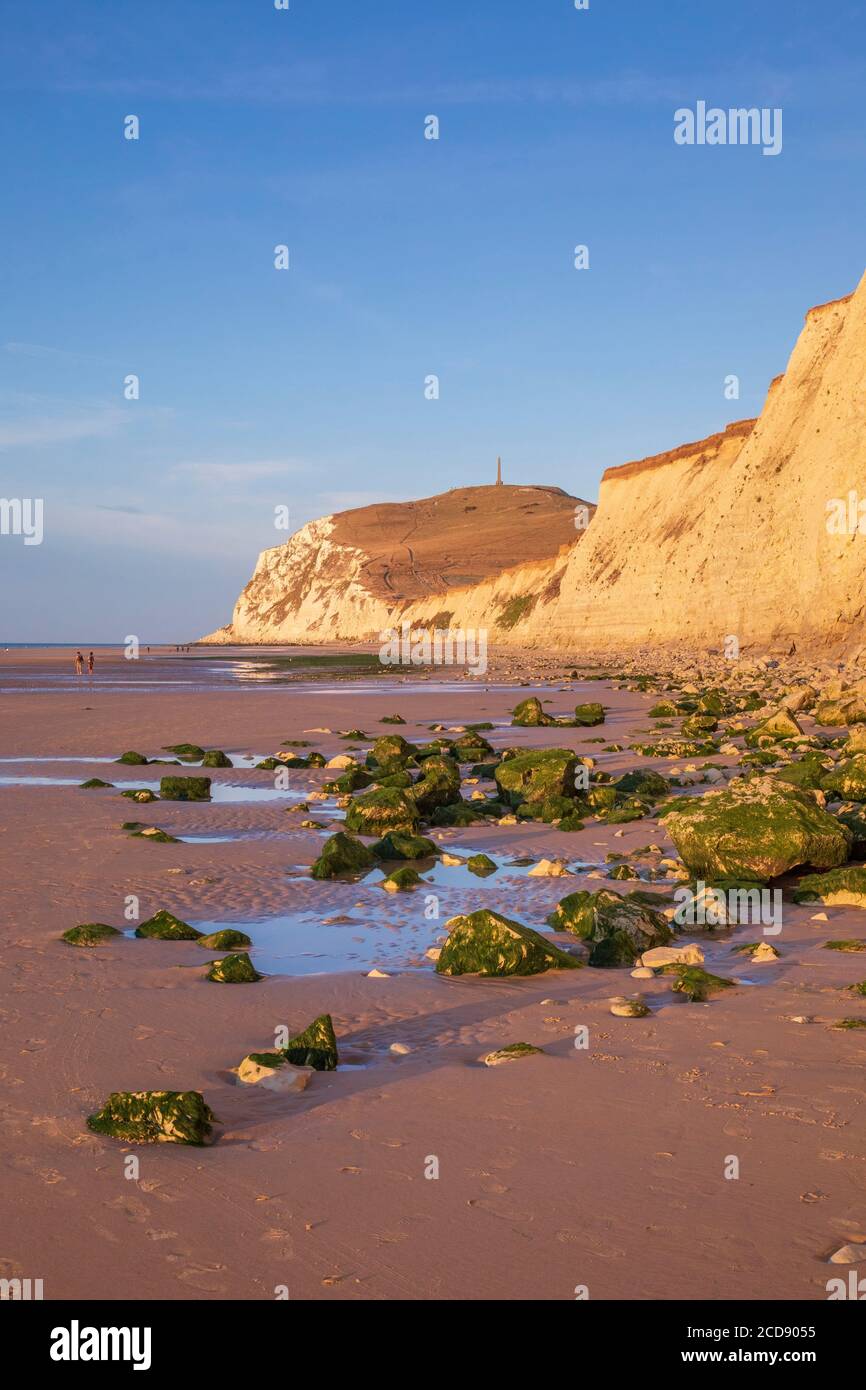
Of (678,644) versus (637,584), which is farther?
(637,584)

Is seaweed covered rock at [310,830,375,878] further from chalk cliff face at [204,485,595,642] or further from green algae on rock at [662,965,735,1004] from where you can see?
chalk cliff face at [204,485,595,642]

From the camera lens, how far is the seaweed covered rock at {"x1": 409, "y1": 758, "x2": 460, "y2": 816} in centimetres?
1198

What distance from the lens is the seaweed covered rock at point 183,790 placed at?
537 inches

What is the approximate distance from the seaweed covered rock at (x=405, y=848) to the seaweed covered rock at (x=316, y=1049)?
15.5 ft

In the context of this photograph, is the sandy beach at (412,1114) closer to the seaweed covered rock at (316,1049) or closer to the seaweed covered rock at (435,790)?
the seaweed covered rock at (316,1049)

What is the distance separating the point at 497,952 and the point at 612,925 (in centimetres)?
90

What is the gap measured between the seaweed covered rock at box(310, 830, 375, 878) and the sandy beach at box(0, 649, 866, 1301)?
11.3 inches

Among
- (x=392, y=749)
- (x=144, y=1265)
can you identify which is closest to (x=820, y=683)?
(x=392, y=749)

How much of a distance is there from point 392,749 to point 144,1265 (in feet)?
41.9

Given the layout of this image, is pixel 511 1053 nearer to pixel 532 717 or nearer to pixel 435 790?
pixel 435 790

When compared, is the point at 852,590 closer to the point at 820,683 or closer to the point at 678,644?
the point at 820,683

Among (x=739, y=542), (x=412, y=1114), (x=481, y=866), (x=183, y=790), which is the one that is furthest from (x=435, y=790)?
(x=739, y=542)

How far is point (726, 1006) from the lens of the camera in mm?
5750

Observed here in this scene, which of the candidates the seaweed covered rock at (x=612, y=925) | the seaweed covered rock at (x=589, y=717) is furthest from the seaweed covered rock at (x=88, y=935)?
the seaweed covered rock at (x=589, y=717)
